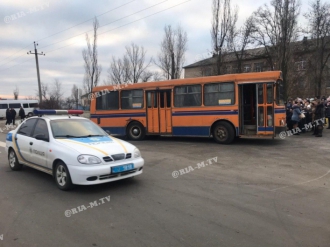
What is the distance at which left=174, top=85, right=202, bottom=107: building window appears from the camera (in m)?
12.2

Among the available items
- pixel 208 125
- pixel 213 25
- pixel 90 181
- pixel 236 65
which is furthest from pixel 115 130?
pixel 236 65

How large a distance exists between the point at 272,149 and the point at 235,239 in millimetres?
7486

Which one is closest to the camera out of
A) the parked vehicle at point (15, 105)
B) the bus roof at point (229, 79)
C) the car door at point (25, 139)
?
the car door at point (25, 139)

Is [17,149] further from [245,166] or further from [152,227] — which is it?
[245,166]

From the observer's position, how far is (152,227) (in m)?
3.95

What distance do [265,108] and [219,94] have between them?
1.96 meters

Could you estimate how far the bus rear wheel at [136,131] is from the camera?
45.4 feet

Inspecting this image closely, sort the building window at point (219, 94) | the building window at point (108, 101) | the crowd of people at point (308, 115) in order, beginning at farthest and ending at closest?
1. the building window at point (108, 101)
2. the crowd of people at point (308, 115)
3. the building window at point (219, 94)

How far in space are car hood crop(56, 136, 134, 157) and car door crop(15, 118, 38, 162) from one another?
1.35 meters

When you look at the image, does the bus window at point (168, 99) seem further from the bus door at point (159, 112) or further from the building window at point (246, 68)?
the building window at point (246, 68)

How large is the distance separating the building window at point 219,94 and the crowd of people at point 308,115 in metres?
4.74

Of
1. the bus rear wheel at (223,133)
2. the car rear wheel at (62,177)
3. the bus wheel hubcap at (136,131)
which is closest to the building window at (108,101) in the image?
the bus wheel hubcap at (136,131)

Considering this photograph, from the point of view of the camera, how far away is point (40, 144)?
627cm

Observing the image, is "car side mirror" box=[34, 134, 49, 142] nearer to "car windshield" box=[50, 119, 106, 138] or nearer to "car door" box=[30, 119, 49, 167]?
"car door" box=[30, 119, 49, 167]
